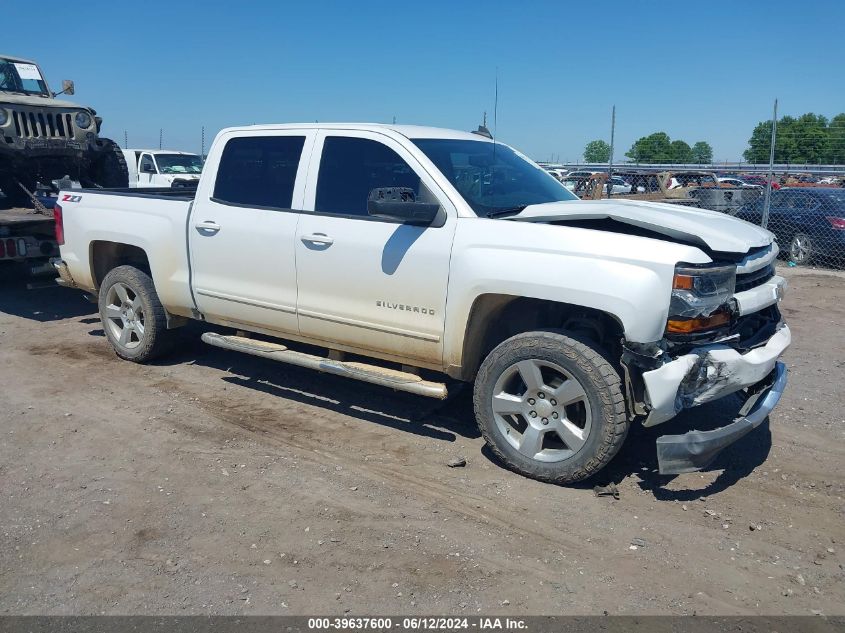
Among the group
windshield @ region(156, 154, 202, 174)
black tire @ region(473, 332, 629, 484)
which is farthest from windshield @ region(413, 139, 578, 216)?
windshield @ region(156, 154, 202, 174)

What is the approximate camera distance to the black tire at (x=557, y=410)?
402cm

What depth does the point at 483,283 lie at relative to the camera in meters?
4.35

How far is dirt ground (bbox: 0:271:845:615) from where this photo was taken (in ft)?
10.9

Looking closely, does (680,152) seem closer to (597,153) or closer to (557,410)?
(597,153)

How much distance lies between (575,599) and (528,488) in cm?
106

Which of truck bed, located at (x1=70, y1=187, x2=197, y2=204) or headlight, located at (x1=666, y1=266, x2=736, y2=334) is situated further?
truck bed, located at (x1=70, y1=187, x2=197, y2=204)

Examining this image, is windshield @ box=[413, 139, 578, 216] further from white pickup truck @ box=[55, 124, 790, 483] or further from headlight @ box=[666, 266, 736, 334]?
headlight @ box=[666, 266, 736, 334]

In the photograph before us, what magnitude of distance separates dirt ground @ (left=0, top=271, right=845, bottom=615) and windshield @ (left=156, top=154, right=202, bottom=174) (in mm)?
13030

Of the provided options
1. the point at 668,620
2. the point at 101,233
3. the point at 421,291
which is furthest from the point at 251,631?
the point at 101,233

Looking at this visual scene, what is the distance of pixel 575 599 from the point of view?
129 inches

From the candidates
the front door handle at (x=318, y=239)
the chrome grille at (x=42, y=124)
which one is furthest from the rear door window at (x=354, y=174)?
the chrome grille at (x=42, y=124)

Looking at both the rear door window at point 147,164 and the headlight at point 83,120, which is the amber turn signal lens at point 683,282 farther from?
the rear door window at point 147,164

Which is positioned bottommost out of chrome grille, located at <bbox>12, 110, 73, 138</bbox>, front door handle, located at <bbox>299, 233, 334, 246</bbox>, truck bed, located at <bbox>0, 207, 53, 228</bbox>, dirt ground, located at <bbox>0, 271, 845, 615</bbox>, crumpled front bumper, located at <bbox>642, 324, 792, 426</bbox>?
dirt ground, located at <bbox>0, 271, 845, 615</bbox>

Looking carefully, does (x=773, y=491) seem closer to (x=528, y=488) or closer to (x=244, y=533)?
(x=528, y=488)
